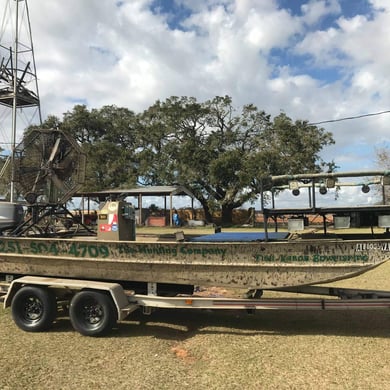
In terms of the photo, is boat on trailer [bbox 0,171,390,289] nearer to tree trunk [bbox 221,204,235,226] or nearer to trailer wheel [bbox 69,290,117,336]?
trailer wheel [bbox 69,290,117,336]

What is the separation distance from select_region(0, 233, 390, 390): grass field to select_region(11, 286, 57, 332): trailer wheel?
122 mm

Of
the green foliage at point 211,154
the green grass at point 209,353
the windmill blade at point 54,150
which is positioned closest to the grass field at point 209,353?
the green grass at point 209,353

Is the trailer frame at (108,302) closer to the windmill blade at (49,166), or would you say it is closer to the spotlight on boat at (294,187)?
the spotlight on boat at (294,187)

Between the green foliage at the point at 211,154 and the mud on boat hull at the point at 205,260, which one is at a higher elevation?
the green foliage at the point at 211,154

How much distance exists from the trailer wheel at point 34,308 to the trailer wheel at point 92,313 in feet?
1.15

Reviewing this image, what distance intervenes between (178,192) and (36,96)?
39.7 ft

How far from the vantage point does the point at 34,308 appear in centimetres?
584

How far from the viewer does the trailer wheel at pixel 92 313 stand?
5.39 meters

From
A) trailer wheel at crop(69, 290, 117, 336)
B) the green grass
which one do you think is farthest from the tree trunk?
trailer wheel at crop(69, 290, 117, 336)


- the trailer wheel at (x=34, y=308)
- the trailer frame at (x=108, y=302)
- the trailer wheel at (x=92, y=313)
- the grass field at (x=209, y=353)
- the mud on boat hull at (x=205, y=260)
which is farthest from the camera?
the trailer wheel at (x=34, y=308)

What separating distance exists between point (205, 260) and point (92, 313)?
1.69 m

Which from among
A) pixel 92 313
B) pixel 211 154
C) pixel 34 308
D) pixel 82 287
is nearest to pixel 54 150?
pixel 34 308

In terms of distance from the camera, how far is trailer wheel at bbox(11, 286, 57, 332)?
5.69 metres

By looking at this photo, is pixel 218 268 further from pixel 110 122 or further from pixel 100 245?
pixel 110 122
